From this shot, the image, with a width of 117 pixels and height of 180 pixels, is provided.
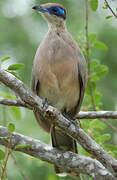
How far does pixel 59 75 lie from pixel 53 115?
1013 mm

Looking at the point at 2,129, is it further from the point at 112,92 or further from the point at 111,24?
the point at 111,24

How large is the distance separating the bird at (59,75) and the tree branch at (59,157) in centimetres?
38

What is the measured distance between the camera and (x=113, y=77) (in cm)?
936

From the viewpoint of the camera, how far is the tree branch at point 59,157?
4.47m

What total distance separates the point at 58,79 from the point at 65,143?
3.29ft

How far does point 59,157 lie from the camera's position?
185 inches

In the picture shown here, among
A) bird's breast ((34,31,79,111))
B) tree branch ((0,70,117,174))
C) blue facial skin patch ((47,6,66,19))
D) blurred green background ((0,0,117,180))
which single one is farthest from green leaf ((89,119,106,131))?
blurred green background ((0,0,117,180))

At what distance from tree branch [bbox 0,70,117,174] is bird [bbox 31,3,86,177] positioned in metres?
0.86

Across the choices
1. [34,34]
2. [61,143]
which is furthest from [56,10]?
[34,34]

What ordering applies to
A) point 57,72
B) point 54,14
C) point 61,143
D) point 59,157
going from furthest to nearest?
point 54,14 → point 61,143 → point 57,72 → point 59,157

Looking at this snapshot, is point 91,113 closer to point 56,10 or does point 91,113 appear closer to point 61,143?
point 61,143

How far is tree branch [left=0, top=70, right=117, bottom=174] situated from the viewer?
3.93 metres

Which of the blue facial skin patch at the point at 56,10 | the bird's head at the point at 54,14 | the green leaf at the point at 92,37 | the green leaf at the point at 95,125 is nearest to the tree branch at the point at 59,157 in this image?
the green leaf at the point at 95,125

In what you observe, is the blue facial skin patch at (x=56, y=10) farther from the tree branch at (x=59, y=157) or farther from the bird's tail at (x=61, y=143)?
the tree branch at (x=59, y=157)
